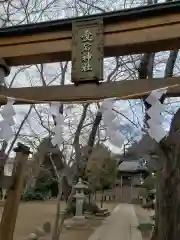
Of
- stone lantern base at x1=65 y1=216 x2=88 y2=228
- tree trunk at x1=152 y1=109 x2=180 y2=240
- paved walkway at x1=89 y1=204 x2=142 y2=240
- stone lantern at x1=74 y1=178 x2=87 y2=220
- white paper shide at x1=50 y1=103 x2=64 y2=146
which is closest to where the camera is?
white paper shide at x1=50 y1=103 x2=64 y2=146

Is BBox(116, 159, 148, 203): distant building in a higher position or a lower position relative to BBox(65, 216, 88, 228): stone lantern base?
higher

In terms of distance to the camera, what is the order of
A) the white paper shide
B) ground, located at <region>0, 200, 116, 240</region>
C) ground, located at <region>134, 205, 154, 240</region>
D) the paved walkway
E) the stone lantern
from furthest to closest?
the stone lantern → ground, located at <region>0, 200, 116, 240</region> → ground, located at <region>134, 205, 154, 240</region> → the paved walkway → the white paper shide

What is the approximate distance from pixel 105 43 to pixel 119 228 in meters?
8.36

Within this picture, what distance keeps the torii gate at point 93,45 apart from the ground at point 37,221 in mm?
6638

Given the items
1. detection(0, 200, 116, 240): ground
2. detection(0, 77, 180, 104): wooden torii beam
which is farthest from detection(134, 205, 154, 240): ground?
detection(0, 77, 180, 104): wooden torii beam

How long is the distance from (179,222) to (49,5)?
518 centimetres

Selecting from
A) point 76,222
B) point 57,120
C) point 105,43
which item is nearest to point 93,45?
point 105,43

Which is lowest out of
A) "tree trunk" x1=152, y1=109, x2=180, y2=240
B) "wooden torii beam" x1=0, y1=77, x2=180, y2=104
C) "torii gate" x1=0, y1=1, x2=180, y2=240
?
"tree trunk" x1=152, y1=109, x2=180, y2=240

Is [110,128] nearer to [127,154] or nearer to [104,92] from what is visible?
[104,92]

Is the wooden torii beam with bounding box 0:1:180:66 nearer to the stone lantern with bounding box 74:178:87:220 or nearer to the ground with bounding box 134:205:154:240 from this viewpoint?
the ground with bounding box 134:205:154:240

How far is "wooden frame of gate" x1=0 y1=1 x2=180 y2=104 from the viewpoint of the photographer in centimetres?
251

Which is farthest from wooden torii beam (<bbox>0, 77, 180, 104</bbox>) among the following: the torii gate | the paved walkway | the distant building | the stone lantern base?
the distant building

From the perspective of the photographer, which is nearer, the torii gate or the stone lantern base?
the torii gate

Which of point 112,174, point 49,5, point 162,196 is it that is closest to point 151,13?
point 162,196
